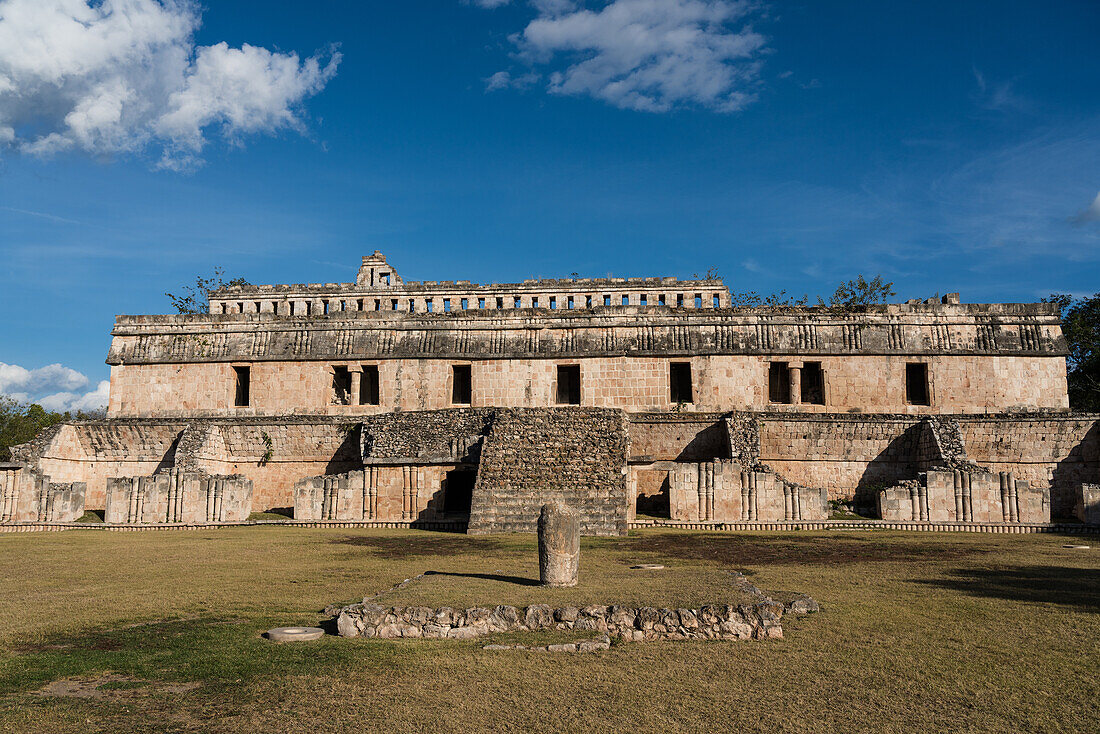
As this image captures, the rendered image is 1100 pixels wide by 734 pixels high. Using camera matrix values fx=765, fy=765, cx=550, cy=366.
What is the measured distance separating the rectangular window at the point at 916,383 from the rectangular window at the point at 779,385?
3532 mm

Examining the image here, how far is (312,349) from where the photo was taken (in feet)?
81.4

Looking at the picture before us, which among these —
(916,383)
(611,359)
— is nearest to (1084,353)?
(916,383)

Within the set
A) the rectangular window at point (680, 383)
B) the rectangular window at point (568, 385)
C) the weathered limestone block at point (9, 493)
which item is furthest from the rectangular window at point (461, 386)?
the weathered limestone block at point (9, 493)

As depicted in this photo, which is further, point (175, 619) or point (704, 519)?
point (704, 519)

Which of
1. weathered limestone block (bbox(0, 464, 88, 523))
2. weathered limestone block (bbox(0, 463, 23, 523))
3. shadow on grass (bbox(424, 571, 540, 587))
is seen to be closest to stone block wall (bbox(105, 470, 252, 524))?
weathered limestone block (bbox(0, 464, 88, 523))

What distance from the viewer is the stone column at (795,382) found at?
2302cm

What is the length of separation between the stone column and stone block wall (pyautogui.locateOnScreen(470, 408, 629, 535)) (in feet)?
19.6

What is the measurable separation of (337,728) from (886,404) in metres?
21.3

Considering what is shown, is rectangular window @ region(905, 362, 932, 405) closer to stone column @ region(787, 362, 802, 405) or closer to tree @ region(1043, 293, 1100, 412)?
stone column @ region(787, 362, 802, 405)

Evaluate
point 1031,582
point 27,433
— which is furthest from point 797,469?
point 27,433

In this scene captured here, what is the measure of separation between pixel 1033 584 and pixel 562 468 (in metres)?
10.0

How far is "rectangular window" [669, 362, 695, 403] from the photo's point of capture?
24.6 metres

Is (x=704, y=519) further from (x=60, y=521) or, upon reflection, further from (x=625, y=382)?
(x=60, y=521)

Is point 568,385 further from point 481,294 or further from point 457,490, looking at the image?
point 481,294
